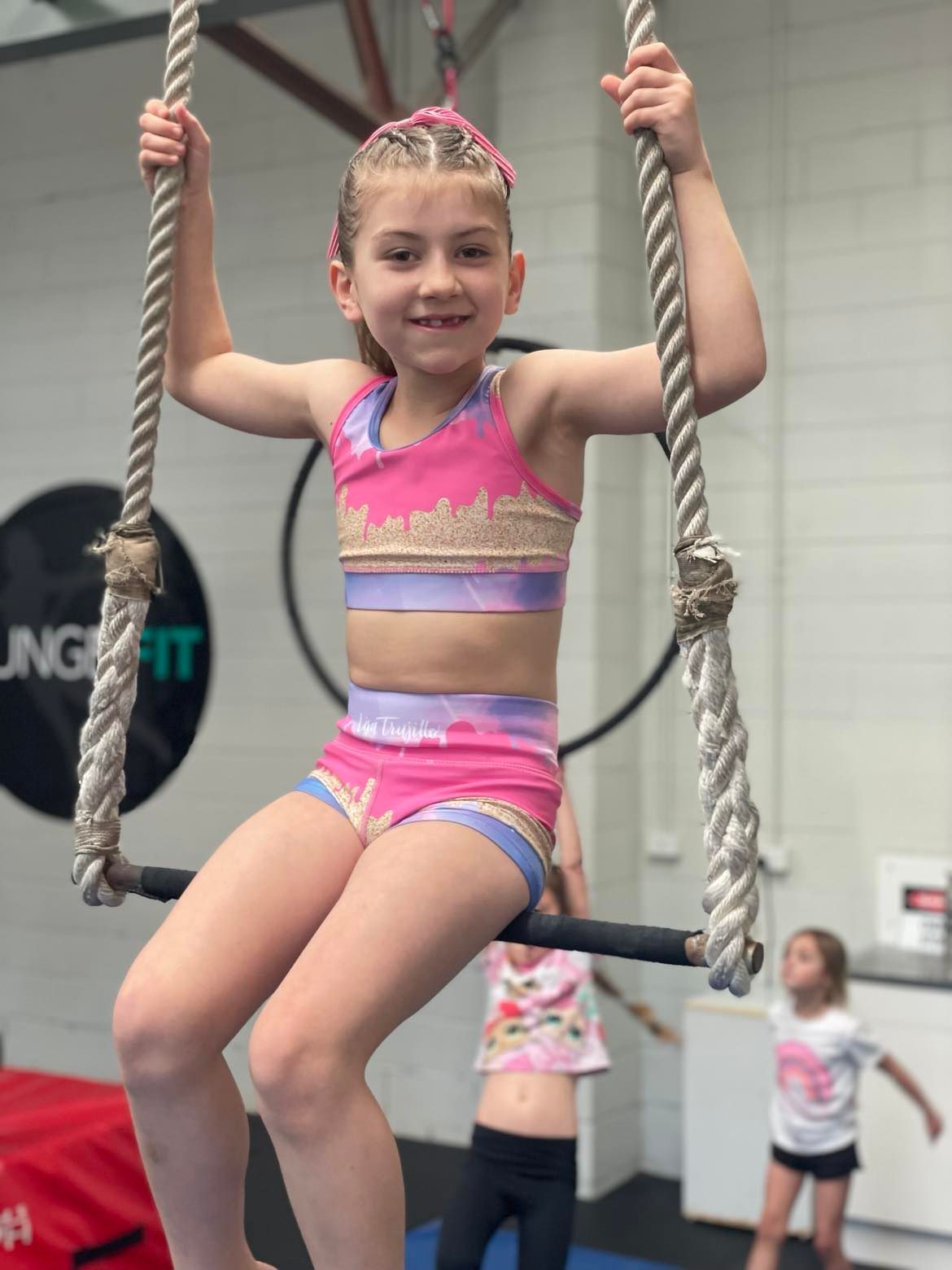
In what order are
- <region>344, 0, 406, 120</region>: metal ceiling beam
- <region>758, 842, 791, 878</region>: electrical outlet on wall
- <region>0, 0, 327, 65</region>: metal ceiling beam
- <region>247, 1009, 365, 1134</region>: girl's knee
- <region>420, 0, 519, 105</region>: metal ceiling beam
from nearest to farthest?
<region>247, 1009, 365, 1134</region>: girl's knee, <region>0, 0, 327, 65</region>: metal ceiling beam, <region>344, 0, 406, 120</region>: metal ceiling beam, <region>420, 0, 519, 105</region>: metal ceiling beam, <region>758, 842, 791, 878</region>: electrical outlet on wall

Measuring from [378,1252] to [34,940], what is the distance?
13.2ft

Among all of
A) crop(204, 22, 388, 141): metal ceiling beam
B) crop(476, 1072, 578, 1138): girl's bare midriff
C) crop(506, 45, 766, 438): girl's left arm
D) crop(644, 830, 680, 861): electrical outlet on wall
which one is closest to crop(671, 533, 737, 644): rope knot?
crop(506, 45, 766, 438): girl's left arm

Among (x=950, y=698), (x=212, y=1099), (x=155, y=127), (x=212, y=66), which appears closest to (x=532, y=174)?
(x=212, y=66)

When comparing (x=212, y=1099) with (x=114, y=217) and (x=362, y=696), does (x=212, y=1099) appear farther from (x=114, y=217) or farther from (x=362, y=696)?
(x=114, y=217)

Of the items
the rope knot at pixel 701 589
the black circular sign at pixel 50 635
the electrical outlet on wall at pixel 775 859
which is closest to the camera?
the rope knot at pixel 701 589

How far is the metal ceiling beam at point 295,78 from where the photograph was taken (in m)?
3.19

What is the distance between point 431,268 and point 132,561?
48 centimetres

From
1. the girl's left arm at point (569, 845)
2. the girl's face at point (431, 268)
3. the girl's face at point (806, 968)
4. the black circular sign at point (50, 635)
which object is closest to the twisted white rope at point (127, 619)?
the girl's face at point (431, 268)

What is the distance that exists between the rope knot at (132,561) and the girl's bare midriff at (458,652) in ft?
0.96

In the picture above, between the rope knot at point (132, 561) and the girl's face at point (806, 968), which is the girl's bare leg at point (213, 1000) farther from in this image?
the girl's face at point (806, 968)

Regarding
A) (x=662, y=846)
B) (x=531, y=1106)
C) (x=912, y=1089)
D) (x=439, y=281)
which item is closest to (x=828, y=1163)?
(x=912, y=1089)

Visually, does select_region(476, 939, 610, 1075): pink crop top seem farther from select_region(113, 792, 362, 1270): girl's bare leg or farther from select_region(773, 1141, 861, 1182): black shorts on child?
select_region(113, 792, 362, 1270): girl's bare leg

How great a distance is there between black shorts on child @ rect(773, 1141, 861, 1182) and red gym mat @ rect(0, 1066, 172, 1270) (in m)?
1.38

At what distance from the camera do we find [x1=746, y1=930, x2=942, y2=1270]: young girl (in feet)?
10.5
